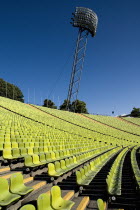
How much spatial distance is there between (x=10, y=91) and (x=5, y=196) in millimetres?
61538

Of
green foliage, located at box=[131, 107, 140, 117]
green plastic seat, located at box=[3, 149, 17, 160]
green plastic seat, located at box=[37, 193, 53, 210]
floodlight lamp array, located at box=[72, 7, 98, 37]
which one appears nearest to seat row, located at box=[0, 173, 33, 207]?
green plastic seat, located at box=[37, 193, 53, 210]

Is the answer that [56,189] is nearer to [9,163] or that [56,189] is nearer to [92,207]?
[92,207]

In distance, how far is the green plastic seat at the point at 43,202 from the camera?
106 inches

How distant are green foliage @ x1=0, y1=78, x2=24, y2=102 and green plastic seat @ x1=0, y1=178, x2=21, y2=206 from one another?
58.7 metres

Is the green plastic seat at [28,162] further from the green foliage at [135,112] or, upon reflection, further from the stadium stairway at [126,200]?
the green foliage at [135,112]

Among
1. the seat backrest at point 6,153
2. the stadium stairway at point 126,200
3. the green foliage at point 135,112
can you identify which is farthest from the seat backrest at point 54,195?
the green foliage at point 135,112

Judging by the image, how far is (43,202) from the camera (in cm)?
281

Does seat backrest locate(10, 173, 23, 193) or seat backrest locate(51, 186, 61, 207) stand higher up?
seat backrest locate(10, 173, 23, 193)

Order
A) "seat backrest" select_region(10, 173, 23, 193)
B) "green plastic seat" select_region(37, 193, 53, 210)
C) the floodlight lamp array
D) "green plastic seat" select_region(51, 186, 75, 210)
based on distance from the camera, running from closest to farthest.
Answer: "green plastic seat" select_region(37, 193, 53, 210) → "green plastic seat" select_region(51, 186, 75, 210) → "seat backrest" select_region(10, 173, 23, 193) → the floodlight lamp array

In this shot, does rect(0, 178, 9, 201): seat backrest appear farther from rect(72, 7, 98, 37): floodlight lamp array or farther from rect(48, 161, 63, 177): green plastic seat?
rect(72, 7, 98, 37): floodlight lamp array

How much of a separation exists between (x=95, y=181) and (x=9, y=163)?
239 centimetres

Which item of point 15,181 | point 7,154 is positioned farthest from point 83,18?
point 15,181

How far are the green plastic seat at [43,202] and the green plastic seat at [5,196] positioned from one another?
16.0 inches

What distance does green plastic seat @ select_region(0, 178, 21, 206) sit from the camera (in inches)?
107
